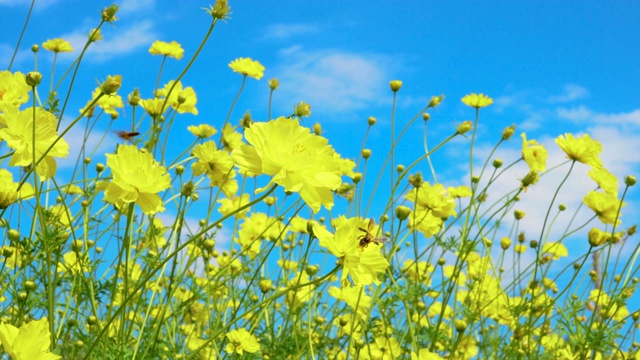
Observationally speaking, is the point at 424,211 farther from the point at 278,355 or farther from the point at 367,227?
the point at 367,227

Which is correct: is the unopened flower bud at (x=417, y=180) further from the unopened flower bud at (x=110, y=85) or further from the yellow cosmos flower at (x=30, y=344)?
the yellow cosmos flower at (x=30, y=344)

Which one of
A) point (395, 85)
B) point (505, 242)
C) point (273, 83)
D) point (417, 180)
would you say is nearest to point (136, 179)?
point (417, 180)

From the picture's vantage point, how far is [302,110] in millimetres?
1894

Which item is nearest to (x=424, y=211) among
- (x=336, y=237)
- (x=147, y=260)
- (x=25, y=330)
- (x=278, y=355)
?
(x=278, y=355)

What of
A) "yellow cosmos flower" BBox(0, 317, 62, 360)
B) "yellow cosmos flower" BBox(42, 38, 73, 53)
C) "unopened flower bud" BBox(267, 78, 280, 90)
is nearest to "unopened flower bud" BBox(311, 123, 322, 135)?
"unopened flower bud" BBox(267, 78, 280, 90)

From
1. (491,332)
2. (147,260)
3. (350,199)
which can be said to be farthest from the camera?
(491,332)

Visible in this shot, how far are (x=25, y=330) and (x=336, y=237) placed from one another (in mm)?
485

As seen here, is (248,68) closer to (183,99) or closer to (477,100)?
(183,99)

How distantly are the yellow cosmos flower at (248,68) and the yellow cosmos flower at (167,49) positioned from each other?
238mm

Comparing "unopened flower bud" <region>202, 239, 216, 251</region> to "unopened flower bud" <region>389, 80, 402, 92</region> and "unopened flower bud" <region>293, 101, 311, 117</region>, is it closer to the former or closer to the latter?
"unopened flower bud" <region>293, 101, 311, 117</region>

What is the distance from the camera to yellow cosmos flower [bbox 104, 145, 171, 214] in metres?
1.10

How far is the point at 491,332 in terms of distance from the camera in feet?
12.0

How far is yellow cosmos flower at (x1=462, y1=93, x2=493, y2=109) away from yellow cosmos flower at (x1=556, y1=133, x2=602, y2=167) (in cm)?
44

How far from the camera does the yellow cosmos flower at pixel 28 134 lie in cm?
118
